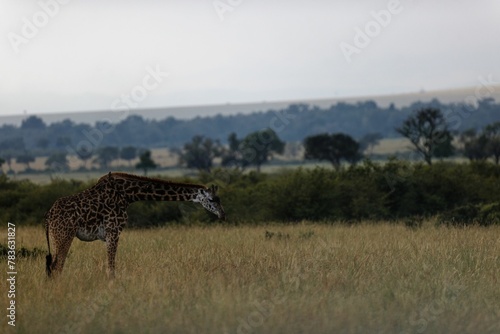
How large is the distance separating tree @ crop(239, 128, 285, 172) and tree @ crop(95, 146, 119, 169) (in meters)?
25.6

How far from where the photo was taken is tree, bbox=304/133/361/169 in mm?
78938

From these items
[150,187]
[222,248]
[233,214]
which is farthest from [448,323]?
[233,214]

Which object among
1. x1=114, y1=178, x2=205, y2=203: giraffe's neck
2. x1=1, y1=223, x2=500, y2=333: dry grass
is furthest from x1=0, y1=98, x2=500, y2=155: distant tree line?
x1=114, y1=178, x2=205, y2=203: giraffe's neck

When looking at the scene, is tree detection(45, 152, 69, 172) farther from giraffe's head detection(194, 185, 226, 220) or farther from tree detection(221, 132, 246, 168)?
giraffe's head detection(194, 185, 226, 220)

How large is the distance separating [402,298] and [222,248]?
232 inches

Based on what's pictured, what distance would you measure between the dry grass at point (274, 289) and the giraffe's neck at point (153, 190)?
1.05 m

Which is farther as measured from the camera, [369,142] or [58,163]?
[369,142]

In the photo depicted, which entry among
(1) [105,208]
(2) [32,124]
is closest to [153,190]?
(1) [105,208]

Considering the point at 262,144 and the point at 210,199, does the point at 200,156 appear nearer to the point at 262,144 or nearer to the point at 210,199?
the point at 262,144

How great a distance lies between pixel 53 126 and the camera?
591 ft

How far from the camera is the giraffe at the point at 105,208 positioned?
1288 centimetres

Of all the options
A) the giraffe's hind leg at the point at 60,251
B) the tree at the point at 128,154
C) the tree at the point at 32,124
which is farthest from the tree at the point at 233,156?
the tree at the point at 32,124

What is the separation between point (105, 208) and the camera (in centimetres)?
1321

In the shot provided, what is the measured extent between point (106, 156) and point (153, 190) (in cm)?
A: 11211
